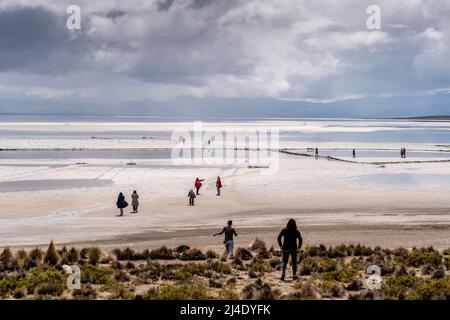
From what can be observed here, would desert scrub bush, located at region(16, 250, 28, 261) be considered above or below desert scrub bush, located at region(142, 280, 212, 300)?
above

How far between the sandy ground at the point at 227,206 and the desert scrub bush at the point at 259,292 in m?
7.24

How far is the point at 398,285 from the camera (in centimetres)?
1425

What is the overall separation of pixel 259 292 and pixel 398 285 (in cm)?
366

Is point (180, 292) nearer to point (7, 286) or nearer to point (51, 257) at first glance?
point (7, 286)

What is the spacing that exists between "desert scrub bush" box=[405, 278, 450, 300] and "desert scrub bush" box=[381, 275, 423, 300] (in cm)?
15

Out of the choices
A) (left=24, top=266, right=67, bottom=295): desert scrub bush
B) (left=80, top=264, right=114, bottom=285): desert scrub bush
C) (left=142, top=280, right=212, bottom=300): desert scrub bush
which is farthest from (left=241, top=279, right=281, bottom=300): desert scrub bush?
(left=24, top=266, right=67, bottom=295): desert scrub bush

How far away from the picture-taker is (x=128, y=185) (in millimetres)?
39188

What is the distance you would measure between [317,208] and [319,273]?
14.1 m

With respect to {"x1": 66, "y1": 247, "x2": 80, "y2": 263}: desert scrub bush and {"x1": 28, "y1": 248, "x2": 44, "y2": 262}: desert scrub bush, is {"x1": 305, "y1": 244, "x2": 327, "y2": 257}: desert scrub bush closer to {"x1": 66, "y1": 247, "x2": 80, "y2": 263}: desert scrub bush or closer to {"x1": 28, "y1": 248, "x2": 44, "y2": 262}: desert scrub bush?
{"x1": 66, "y1": 247, "x2": 80, "y2": 263}: desert scrub bush

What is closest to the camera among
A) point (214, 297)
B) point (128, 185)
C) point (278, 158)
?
point (214, 297)

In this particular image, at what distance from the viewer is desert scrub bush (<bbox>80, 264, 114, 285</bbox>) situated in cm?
1495

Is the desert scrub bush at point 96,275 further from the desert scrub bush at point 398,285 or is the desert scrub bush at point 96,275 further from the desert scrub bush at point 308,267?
the desert scrub bush at point 398,285
